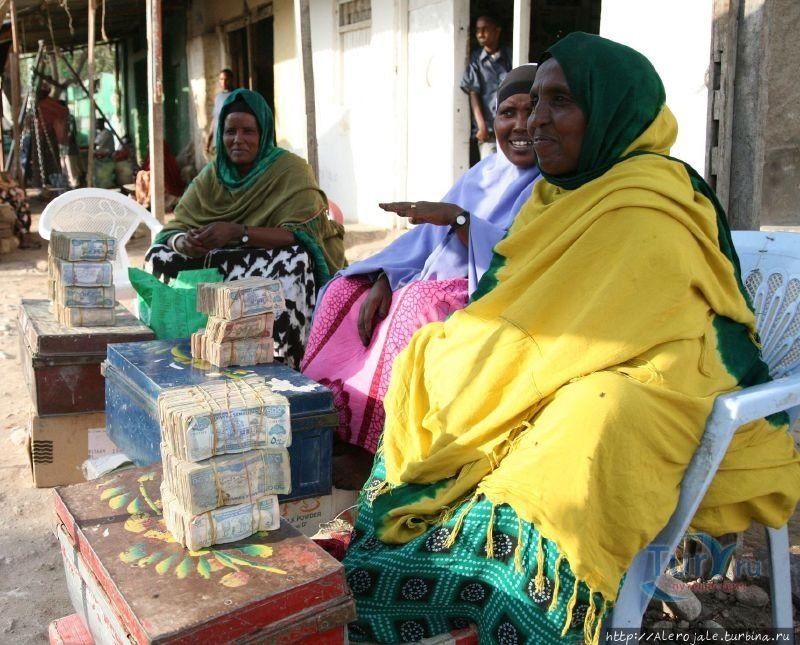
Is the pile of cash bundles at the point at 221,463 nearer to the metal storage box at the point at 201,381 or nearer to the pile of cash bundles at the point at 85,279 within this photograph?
the metal storage box at the point at 201,381

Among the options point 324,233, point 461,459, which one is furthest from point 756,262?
point 324,233

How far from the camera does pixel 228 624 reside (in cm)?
162

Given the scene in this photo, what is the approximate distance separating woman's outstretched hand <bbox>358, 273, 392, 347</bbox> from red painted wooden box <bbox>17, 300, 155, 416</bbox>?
39.3 inches

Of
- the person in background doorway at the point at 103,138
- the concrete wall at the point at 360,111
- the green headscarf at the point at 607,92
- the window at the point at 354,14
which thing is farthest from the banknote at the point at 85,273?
the person in background doorway at the point at 103,138

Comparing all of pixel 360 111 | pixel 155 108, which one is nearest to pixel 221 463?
pixel 155 108

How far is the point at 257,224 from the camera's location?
429cm

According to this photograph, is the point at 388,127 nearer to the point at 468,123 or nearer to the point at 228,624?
the point at 468,123

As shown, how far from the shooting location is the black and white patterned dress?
13.4 ft

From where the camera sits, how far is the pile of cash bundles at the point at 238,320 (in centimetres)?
275

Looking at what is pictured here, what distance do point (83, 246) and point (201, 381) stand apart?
3.96 feet

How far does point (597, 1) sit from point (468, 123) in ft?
9.12

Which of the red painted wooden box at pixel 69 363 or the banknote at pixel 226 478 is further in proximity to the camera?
the red painted wooden box at pixel 69 363

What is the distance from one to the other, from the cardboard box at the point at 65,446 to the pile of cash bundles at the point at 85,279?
42cm

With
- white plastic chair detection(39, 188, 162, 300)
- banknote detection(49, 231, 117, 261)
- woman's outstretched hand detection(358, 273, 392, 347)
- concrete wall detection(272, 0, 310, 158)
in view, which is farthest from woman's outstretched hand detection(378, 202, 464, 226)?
concrete wall detection(272, 0, 310, 158)
